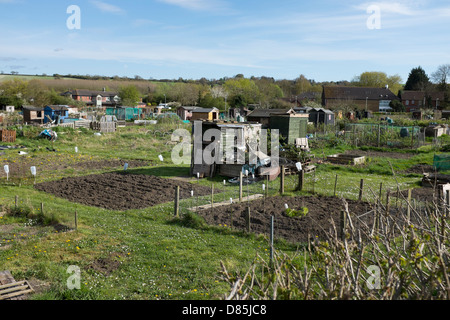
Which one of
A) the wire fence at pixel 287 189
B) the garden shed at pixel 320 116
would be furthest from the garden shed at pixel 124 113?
the wire fence at pixel 287 189

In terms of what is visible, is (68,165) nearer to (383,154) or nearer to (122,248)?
(122,248)

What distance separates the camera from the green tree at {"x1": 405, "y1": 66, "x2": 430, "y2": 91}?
87.3 m

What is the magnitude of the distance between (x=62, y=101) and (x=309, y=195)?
65.3 m

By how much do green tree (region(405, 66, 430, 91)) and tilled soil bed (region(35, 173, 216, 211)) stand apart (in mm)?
82559

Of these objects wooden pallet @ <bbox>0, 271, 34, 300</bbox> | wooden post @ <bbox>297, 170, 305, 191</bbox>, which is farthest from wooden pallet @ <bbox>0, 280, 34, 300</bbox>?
wooden post @ <bbox>297, 170, 305, 191</bbox>

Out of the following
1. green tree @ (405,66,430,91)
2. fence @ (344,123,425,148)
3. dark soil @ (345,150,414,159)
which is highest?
green tree @ (405,66,430,91)

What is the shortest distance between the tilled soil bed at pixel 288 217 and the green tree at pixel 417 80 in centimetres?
8261

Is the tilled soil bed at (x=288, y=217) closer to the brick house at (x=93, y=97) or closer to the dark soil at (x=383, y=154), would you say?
the dark soil at (x=383, y=154)

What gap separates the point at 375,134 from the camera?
3606 cm

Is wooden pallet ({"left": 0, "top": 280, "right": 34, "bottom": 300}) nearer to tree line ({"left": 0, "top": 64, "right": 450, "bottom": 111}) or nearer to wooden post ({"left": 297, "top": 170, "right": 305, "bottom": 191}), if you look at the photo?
wooden post ({"left": 297, "top": 170, "right": 305, "bottom": 191})

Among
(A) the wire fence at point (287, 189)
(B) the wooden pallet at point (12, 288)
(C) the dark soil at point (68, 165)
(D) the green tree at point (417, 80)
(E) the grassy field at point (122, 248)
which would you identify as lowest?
(E) the grassy field at point (122, 248)

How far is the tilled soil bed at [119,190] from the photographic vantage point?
1587 cm
